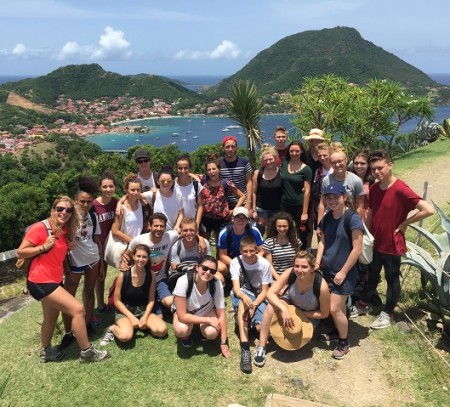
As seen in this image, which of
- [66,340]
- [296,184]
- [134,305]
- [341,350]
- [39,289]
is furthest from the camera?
[296,184]

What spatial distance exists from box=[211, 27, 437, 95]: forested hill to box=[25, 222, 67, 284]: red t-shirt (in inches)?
4638

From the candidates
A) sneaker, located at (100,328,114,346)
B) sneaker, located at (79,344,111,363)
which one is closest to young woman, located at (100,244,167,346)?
sneaker, located at (100,328,114,346)

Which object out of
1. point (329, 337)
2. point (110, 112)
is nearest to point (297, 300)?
point (329, 337)

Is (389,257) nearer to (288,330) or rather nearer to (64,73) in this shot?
(288,330)

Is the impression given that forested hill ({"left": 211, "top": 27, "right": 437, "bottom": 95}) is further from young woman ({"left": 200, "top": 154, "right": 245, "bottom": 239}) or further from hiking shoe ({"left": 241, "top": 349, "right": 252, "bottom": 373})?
hiking shoe ({"left": 241, "top": 349, "right": 252, "bottom": 373})

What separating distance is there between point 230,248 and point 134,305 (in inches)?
47.6

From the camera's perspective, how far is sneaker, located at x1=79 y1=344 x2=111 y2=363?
372cm

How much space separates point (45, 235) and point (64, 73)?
556 ft

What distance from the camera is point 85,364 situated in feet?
12.2

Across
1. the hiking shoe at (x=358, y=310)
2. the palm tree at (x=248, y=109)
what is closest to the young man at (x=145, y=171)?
the hiking shoe at (x=358, y=310)

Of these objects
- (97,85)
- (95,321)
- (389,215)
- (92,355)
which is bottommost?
(95,321)

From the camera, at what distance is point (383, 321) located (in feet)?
13.4

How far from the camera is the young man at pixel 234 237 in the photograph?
13.7 ft

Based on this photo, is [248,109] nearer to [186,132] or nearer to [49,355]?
[49,355]
